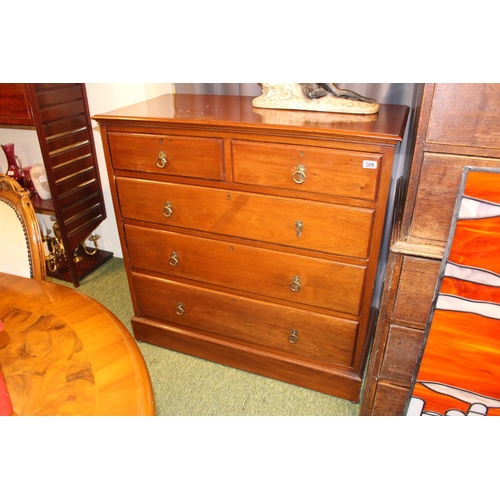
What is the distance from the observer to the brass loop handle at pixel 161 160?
166 centimetres

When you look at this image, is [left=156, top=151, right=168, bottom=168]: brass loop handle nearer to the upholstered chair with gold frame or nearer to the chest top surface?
the chest top surface

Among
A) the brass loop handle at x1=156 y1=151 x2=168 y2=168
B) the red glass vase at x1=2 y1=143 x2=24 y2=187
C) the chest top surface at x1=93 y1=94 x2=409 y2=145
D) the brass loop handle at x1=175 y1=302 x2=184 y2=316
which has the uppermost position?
the chest top surface at x1=93 y1=94 x2=409 y2=145

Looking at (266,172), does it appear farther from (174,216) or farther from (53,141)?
(53,141)

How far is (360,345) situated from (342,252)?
459 mm

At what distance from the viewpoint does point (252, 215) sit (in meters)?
1.64

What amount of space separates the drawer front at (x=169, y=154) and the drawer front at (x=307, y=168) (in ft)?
0.32

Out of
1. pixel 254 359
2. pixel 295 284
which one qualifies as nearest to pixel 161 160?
pixel 295 284

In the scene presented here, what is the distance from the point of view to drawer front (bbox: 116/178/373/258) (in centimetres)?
151

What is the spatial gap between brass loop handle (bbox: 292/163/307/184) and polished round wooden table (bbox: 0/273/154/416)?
806 millimetres

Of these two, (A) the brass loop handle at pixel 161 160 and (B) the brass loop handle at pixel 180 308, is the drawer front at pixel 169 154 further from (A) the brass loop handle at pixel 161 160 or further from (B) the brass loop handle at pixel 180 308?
(B) the brass loop handle at pixel 180 308

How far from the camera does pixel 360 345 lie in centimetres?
173

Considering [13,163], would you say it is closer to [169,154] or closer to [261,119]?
[169,154]

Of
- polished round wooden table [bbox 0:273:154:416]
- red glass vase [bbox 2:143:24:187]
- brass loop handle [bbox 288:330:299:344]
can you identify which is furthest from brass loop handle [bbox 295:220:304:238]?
red glass vase [bbox 2:143:24:187]

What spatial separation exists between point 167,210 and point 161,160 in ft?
0.77
